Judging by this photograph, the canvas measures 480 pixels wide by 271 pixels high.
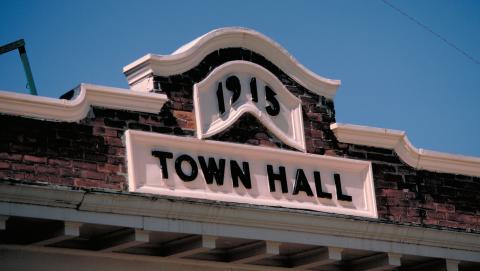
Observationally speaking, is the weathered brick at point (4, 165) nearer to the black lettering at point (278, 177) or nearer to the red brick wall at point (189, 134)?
the red brick wall at point (189, 134)

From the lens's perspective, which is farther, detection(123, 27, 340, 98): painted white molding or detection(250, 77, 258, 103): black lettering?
detection(250, 77, 258, 103): black lettering

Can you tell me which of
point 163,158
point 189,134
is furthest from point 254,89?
point 163,158

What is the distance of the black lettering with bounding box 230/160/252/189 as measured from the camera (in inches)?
580

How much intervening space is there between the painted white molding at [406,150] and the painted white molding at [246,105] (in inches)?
24.7

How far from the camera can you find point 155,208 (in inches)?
531

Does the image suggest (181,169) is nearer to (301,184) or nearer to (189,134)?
(189,134)

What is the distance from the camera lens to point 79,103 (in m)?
13.6

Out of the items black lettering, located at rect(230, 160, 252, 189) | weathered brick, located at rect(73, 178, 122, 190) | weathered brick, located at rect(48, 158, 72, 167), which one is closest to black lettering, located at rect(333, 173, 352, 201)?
black lettering, located at rect(230, 160, 252, 189)

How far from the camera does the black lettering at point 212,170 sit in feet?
47.5

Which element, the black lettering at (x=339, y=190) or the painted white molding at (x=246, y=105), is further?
the black lettering at (x=339, y=190)

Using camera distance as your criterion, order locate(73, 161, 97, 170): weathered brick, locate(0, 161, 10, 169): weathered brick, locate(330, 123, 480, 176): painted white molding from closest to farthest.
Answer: locate(0, 161, 10, 169): weathered brick
locate(73, 161, 97, 170): weathered brick
locate(330, 123, 480, 176): painted white molding

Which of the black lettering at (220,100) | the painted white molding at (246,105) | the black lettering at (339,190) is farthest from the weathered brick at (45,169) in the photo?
the black lettering at (339,190)

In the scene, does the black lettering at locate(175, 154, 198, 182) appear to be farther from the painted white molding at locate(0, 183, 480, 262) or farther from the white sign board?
the painted white molding at locate(0, 183, 480, 262)

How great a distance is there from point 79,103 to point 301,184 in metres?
3.18
